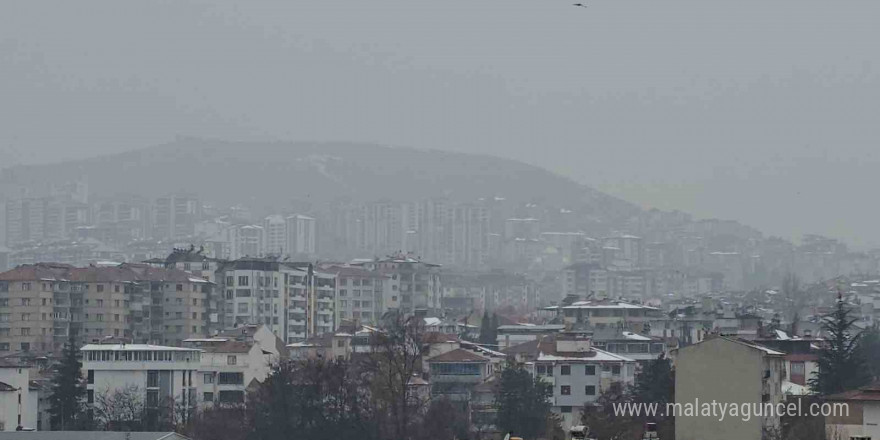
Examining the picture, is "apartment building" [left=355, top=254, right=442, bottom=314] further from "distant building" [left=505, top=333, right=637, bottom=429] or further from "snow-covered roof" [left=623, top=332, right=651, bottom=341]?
"distant building" [left=505, top=333, right=637, bottom=429]

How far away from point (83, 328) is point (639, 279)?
110 metres

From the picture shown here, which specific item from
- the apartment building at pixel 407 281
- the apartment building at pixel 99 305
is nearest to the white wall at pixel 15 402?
the apartment building at pixel 99 305

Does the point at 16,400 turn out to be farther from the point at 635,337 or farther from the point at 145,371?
the point at 635,337

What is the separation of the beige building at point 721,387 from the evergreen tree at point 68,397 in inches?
674

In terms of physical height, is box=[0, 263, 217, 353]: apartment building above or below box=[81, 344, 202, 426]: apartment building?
above

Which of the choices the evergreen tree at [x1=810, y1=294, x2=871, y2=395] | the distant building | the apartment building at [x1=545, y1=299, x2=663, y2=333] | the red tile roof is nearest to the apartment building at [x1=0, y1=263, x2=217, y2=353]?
the red tile roof

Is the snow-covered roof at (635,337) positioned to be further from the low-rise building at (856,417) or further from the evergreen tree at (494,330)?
the low-rise building at (856,417)

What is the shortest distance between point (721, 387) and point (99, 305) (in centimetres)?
5400

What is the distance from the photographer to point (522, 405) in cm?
4688

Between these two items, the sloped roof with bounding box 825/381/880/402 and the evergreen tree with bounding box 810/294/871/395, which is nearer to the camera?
the sloped roof with bounding box 825/381/880/402

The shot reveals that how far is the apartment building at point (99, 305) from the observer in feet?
273

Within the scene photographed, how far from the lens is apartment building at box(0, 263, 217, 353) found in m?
83.3

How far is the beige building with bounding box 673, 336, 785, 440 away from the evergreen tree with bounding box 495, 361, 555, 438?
981 cm

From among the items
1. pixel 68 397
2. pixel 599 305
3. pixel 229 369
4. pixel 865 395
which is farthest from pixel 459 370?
pixel 599 305
